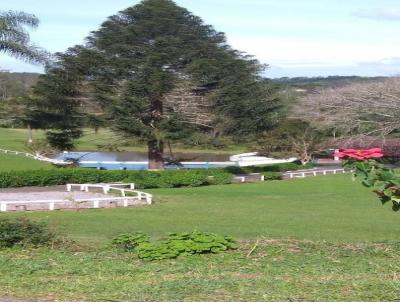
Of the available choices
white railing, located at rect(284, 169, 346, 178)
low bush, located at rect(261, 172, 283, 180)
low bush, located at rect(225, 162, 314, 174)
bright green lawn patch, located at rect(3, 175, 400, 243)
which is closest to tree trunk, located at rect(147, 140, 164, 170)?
low bush, located at rect(225, 162, 314, 174)

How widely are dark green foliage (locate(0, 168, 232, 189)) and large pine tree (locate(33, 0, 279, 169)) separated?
18.5 ft

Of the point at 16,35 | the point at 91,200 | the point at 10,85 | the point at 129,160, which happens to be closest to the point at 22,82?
the point at 129,160

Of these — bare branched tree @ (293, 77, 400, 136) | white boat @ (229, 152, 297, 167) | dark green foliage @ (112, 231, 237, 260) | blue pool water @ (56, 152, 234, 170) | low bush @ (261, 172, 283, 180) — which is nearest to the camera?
dark green foliage @ (112, 231, 237, 260)

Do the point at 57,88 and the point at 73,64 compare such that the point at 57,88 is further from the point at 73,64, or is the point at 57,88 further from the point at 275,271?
the point at 275,271

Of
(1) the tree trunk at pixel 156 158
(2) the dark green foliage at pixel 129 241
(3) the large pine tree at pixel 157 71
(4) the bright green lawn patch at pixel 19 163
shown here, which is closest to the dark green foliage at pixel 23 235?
(2) the dark green foliage at pixel 129 241

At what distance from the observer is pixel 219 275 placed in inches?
245

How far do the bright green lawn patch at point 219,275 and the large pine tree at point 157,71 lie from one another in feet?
120

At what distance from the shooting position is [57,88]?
47.4 metres

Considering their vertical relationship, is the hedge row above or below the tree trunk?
below

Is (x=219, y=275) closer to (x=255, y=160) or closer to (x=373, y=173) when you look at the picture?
(x=373, y=173)

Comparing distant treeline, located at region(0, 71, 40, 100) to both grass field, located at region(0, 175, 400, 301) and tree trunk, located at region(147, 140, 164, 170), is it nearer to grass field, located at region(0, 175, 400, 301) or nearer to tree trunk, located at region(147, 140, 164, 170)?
grass field, located at region(0, 175, 400, 301)

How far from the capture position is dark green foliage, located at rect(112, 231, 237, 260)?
737 cm

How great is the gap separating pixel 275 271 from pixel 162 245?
5.49 ft

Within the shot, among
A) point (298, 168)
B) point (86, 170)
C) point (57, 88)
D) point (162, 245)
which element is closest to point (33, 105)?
point (57, 88)
